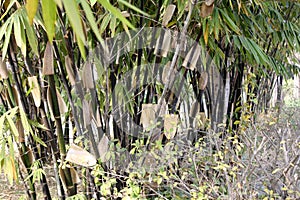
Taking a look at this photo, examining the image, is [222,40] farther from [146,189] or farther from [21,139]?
[21,139]

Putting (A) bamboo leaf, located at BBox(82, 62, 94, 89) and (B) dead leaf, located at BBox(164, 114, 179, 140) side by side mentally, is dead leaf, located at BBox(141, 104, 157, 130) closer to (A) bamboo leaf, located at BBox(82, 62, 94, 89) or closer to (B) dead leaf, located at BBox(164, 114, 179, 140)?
(B) dead leaf, located at BBox(164, 114, 179, 140)

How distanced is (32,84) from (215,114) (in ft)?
3.76

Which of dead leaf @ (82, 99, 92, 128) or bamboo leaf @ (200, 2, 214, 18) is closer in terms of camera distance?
bamboo leaf @ (200, 2, 214, 18)

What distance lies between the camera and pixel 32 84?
1156mm

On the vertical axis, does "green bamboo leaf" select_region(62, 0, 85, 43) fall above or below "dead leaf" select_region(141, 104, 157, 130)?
above

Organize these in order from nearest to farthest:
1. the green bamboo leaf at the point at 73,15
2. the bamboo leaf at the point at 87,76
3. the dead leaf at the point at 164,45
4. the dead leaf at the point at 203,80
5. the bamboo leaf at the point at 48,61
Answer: the green bamboo leaf at the point at 73,15 → the bamboo leaf at the point at 48,61 → the bamboo leaf at the point at 87,76 → the dead leaf at the point at 164,45 → the dead leaf at the point at 203,80

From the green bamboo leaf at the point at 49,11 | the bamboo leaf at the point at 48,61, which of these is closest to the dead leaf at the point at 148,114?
the bamboo leaf at the point at 48,61

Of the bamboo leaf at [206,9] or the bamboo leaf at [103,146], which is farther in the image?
the bamboo leaf at [103,146]

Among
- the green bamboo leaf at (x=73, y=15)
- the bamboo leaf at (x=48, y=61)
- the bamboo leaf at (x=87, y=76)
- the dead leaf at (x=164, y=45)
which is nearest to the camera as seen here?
the green bamboo leaf at (x=73, y=15)

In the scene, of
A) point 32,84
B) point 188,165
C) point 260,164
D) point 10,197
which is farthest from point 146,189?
point 10,197

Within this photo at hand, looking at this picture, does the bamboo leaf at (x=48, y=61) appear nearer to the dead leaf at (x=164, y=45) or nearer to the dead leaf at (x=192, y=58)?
the dead leaf at (x=164, y=45)

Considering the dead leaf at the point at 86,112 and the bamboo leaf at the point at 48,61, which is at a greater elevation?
the bamboo leaf at the point at 48,61

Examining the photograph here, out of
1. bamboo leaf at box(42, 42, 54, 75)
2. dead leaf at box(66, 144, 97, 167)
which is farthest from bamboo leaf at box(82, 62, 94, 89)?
dead leaf at box(66, 144, 97, 167)

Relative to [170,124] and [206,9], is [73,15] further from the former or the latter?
[170,124]
